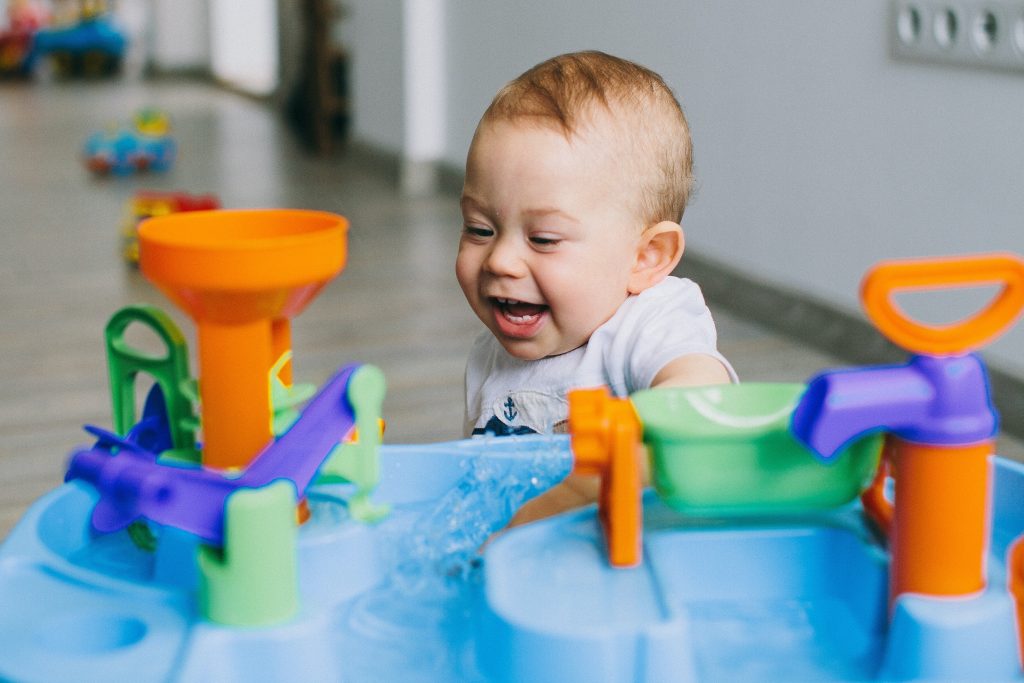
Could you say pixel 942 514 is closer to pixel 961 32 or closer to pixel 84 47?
pixel 961 32

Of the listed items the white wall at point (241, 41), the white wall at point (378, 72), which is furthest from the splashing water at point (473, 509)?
the white wall at point (241, 41)

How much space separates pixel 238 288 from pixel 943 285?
0.32 m

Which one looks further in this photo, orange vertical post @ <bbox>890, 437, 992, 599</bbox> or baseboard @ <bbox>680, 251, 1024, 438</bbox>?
baseboard @ <bbox>680, 251, 1024, 438</bbox>

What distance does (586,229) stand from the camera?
0.86 metres

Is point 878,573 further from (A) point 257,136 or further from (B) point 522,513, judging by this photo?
(A) point 257,136

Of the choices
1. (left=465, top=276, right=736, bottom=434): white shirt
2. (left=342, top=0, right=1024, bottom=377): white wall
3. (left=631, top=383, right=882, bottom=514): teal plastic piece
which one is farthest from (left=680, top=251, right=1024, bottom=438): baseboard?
(left=631, top=383, right=882, bottom=514): teal plastic piece

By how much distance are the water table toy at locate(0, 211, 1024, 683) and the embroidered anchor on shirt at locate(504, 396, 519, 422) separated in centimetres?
22

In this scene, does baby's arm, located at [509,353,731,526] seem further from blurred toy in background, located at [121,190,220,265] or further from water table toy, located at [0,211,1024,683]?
blurred toy in background, located at [121,190,220,265]

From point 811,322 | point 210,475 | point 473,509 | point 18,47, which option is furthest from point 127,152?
point 18,47

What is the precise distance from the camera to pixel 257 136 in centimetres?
436

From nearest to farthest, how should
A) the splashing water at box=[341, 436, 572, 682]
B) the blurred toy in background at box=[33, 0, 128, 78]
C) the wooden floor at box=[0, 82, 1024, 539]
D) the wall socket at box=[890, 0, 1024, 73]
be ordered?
the splashing water at box=[341, 436, 572, 682] → the wall socket at box=[890, 0, 1024, 73] → the wooden floor at box=[0, 82, 1024, 539] → the blurred toy in background at box=[33, 0, 128, 78]

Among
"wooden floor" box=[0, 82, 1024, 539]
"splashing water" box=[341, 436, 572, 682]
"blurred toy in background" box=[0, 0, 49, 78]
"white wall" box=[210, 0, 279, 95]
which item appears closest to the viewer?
"splashing water" box=[341, 436, 572, 682]

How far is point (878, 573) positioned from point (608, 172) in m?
0.35

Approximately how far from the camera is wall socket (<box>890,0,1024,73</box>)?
1393 mm
